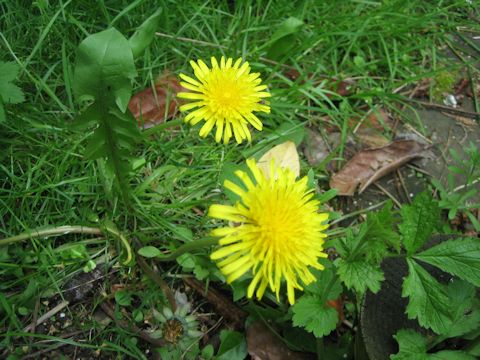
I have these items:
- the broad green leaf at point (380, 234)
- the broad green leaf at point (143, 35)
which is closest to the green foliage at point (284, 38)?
the broad green leaf at point (143, 35)

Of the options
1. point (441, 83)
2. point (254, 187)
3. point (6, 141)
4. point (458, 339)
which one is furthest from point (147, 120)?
point (441, 83)

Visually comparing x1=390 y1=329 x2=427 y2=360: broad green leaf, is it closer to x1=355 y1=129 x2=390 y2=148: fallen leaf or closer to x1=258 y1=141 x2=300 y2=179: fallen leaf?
x1=258 y1=141 x2=300 y2=179: fallen leaf

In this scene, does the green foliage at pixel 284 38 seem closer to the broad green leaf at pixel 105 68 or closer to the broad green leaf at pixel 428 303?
the broad green leaf at pixel 105 68

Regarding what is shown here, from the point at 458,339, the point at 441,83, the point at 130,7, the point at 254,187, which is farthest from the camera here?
the point at 441,83

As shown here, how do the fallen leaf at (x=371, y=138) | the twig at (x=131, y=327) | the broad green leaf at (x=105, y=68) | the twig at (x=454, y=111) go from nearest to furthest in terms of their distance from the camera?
the broad green leaf at (x=105, y=68)
the twig at (x=131, y=327)
the fallen leaf at (x=371, y=138)
the twig at (x=454, y=111)

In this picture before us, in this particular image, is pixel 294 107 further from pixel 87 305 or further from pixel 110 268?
pixel 87 305
